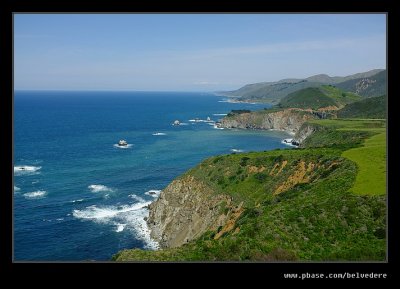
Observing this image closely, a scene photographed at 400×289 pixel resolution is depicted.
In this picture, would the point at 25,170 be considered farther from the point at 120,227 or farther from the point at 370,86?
the point at 370,86

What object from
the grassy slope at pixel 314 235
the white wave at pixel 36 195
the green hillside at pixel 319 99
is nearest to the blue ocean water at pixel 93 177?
the white wave at pixel 36 195

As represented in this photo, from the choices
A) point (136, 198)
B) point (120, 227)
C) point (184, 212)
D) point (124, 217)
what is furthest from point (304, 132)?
point (120, 227)

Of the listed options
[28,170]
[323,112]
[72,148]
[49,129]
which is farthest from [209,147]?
[323,112]

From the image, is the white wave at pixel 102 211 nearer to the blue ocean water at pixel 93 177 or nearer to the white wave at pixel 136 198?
the blue ocean water at pixel 93 177

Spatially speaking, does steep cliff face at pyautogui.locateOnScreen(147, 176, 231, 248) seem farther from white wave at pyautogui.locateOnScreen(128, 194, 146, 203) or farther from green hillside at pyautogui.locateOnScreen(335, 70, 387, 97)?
green hillside at pyautogui.locateOnScreen(335, 70, 387, 97)

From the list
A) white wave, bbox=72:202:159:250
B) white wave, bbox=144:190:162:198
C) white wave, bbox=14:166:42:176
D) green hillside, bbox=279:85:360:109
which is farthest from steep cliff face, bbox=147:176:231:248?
green hillside, bbox=279:85:360:109

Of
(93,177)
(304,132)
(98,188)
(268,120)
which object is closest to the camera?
(98,188)
